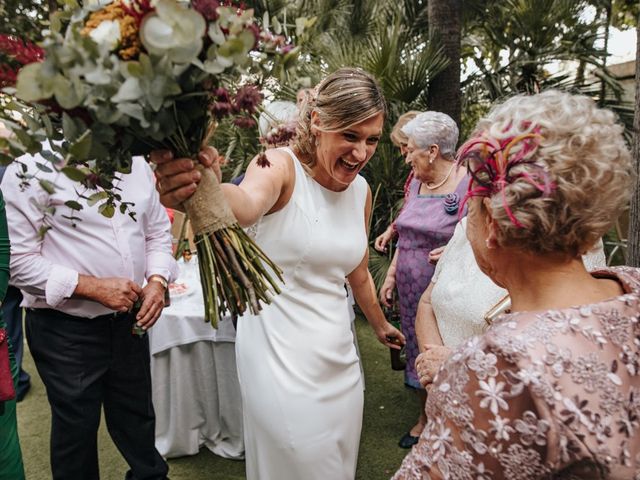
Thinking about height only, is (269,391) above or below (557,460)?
below

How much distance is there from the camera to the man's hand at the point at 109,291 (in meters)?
2.16

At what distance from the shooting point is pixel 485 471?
950 millimetres

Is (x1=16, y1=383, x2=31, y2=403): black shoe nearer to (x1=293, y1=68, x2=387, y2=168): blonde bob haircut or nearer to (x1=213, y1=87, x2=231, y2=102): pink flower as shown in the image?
(x1=293, y1=68, x2=387, y2=168): blonde bob haircut

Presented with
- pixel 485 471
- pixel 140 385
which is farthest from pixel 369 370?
pixel 485 471

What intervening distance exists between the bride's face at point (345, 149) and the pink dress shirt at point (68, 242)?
1000mm

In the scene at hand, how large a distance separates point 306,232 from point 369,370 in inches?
116

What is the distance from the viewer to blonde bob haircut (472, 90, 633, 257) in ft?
3.20

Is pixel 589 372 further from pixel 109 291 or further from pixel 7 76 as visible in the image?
pixel 109 291

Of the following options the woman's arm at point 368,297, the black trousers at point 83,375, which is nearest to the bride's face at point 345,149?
the woman's arm at point 368,297

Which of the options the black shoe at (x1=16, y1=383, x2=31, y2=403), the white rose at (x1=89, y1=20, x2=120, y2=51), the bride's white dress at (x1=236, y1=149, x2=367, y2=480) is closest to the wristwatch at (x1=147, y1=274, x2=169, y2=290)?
the bride's white dress at (x1=236, y1=149, x2=367, y2=480)

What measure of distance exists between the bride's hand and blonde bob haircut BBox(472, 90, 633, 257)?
0.63 m

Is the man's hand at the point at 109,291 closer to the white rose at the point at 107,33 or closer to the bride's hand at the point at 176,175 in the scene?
the bride's hand at the point at 176,175

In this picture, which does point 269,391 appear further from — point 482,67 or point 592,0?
point 592,0

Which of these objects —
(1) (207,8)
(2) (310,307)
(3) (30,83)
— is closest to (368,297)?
(2) (310,307)
